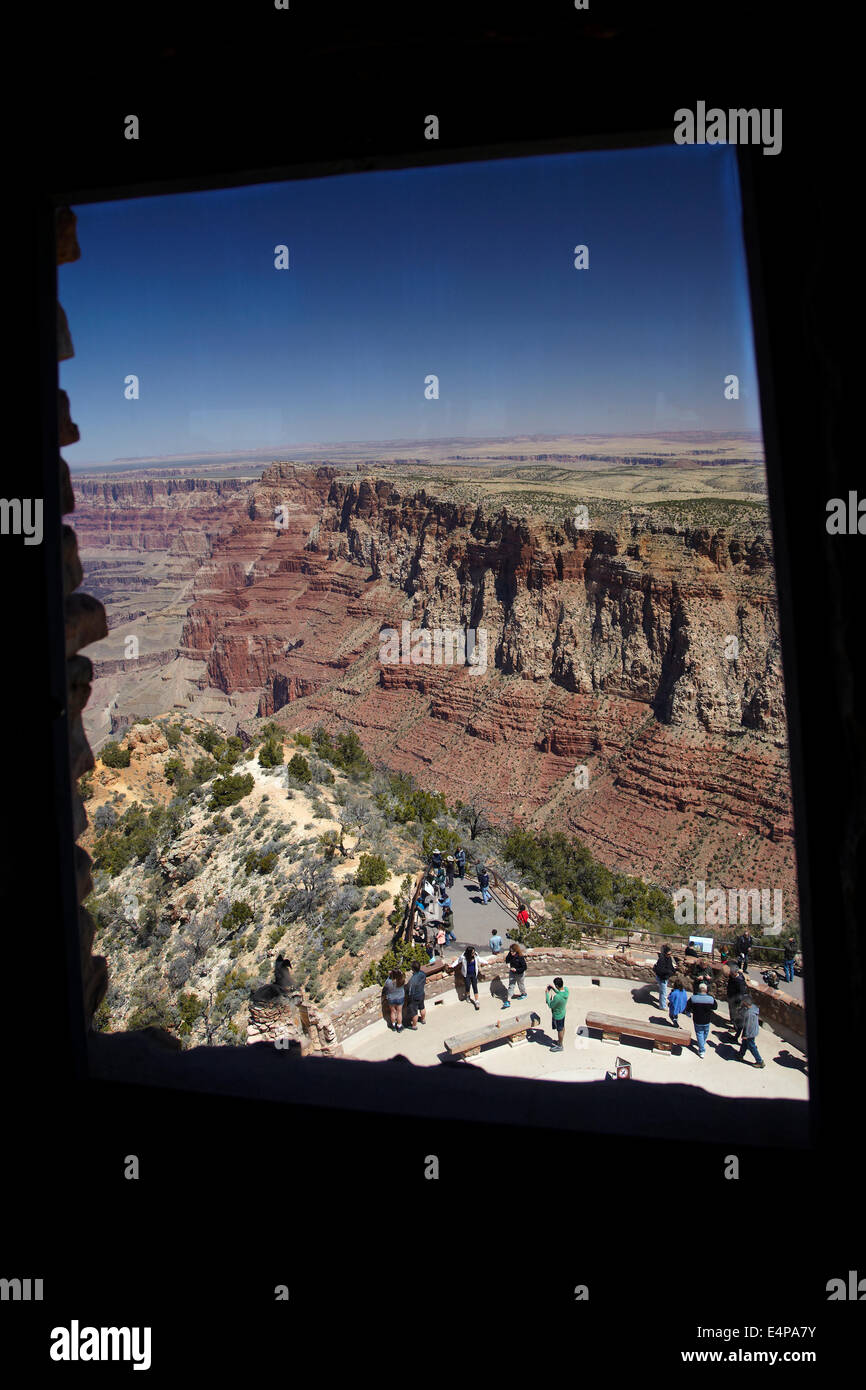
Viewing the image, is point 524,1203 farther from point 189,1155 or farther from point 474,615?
point 474,615

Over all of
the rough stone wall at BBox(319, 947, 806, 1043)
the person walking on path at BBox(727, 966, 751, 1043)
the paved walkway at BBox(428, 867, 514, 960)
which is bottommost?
the paved walkway at BBox(428, 867, 514, 960)

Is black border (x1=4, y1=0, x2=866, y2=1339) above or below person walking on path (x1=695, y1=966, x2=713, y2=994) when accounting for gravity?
above

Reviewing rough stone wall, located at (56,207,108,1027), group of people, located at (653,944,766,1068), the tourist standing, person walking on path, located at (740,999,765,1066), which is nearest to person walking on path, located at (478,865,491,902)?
the tourist standing

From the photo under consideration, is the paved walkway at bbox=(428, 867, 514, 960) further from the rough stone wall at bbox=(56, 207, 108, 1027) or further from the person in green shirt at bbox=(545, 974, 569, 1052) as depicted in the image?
the rough stone wall at bbox=(56, 207, 108, 1027)

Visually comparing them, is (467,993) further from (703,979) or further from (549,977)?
(703,979)

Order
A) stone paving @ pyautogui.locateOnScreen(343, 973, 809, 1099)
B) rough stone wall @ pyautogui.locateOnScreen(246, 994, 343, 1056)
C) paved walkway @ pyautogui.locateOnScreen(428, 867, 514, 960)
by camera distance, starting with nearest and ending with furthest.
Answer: stone paving @ pyautogui.locateOnScreen(343, 973, 809, 1099), rough stone wall @ pyautogui.locateOnScreen(246, 994, 343, 1056), paved walkway @ pyautogui.locateOnScreen(428, 867, 514, 960)

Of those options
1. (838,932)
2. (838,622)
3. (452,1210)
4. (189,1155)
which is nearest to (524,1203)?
(452,1210)
